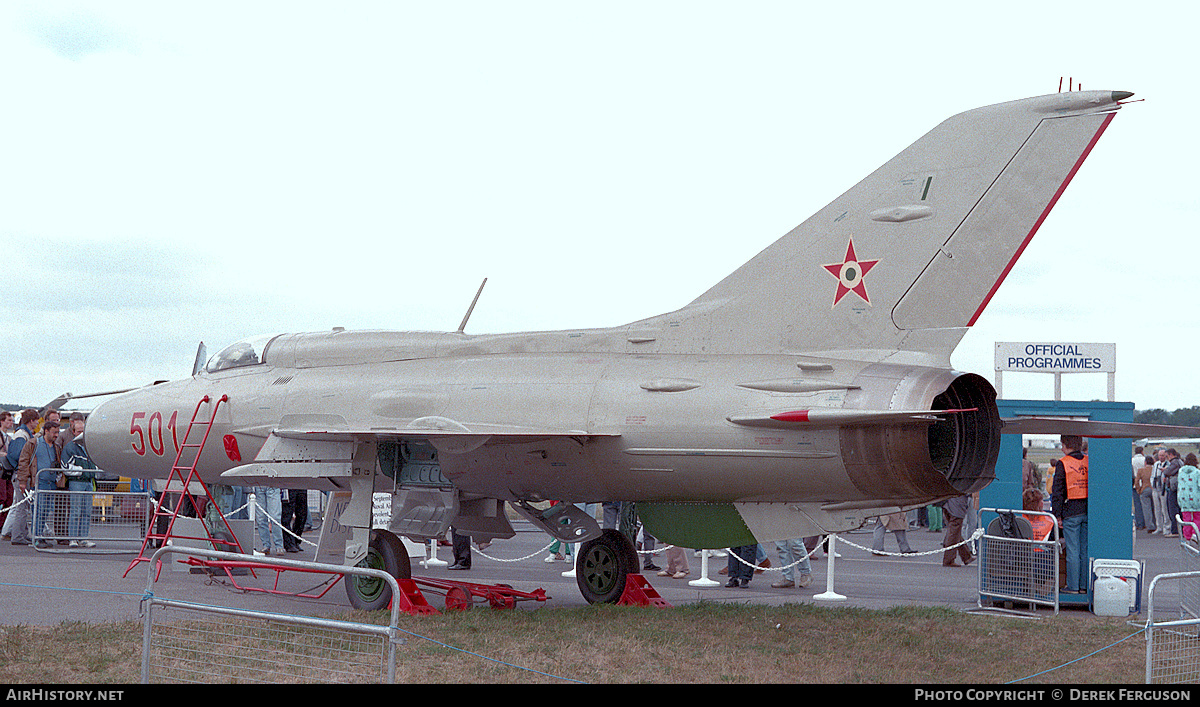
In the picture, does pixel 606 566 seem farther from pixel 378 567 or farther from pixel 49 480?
pixel 49 480

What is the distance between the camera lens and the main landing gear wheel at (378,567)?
9852mm

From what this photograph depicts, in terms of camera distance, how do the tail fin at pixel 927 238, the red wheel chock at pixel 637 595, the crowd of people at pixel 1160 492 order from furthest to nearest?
1. the crowd of people at pixel 1160 492
2. the red wheel chock at pixel 637 595
3. the tail fin at pixel 927 238

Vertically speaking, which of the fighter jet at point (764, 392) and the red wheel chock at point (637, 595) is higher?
the fighter jet at point (764, 392)

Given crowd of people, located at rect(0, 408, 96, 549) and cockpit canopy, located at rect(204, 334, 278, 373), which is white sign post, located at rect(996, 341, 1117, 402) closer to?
cockpit canopy, located at rect(204, 334, 278, 373)

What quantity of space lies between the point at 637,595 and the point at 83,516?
9176 millimetres

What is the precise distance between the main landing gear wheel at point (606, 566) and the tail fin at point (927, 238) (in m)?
2.78

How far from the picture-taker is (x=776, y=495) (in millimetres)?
8453

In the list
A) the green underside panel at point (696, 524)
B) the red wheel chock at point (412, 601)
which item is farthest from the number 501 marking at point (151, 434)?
the green underside panel at point (696, 524)

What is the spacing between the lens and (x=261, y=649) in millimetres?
7352

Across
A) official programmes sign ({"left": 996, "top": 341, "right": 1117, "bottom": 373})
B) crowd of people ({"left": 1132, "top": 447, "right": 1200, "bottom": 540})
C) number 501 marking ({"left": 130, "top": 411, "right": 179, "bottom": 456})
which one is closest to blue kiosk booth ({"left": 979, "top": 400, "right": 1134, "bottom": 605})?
official programmes sign ({"left": 996, "top": 341, "right": 1117, "bottom": 373})

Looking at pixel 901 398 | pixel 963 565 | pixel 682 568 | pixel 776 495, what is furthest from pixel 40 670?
pixel 963 565

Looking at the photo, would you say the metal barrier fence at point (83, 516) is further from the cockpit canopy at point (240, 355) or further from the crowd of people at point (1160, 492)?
the crowd of people at point (1160, 492)
